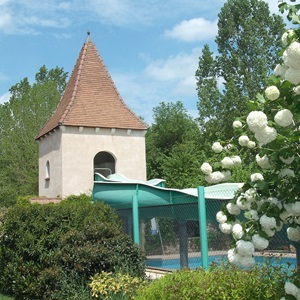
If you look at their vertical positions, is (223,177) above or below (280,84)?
below

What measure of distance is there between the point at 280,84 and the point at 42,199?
21.3m

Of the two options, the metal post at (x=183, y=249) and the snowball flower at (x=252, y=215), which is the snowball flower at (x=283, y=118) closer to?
the snowball flower at (x=252, y=215)

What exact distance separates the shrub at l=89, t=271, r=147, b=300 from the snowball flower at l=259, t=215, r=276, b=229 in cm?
450

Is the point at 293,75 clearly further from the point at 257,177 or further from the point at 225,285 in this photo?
the point at 225,285

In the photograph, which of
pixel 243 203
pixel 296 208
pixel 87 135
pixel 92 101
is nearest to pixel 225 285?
pixel 243 203

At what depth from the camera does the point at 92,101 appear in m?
27.4

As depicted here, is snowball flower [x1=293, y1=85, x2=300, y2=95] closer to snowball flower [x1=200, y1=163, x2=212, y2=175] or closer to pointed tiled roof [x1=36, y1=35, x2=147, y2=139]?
snowball flower [x1=200, y1=163, x2=212, y2=175]

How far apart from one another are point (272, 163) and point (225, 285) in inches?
78.0

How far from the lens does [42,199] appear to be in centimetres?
2466

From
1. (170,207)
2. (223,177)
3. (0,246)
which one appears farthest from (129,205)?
(223,177)

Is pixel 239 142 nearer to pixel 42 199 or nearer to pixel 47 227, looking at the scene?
pixel 47 227

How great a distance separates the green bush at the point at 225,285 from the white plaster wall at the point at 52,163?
1935 cm

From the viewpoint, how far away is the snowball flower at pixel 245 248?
4195 millimetres

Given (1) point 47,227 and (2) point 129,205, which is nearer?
(1) point 47,227
